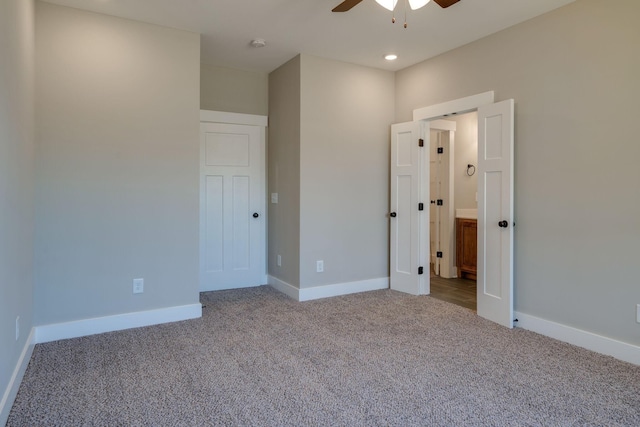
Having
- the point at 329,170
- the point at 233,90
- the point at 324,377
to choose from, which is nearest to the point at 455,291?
the point at 329,170

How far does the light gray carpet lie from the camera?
2049 mm

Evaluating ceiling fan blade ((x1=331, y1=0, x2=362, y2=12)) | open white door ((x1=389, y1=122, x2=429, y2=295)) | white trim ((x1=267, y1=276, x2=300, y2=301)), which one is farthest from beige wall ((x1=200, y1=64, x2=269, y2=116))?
ceiling fan blade ((x1=331, y1=0, x2=362, y2=12))

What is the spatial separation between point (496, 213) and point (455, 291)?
1569 millimetres

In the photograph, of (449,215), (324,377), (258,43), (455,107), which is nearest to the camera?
(324,377)

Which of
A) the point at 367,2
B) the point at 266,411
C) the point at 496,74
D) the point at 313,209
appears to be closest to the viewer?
the point at 266,411

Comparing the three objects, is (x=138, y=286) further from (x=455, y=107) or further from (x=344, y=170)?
(x=455, y=107)

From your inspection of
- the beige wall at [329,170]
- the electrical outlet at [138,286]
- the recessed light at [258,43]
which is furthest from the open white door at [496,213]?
the electrical outlet at [138,286]

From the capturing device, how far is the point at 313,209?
436 centimetres

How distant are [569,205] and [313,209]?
2.37 m

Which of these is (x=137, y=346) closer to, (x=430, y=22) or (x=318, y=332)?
(x=318, y=332)

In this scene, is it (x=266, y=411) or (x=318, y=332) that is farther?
(x=318, y=332)

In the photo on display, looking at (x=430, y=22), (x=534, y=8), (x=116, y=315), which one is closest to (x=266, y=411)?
(x=116, y=315)

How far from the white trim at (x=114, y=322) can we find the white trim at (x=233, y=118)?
2190 millimetres

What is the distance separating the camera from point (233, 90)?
4773mm
